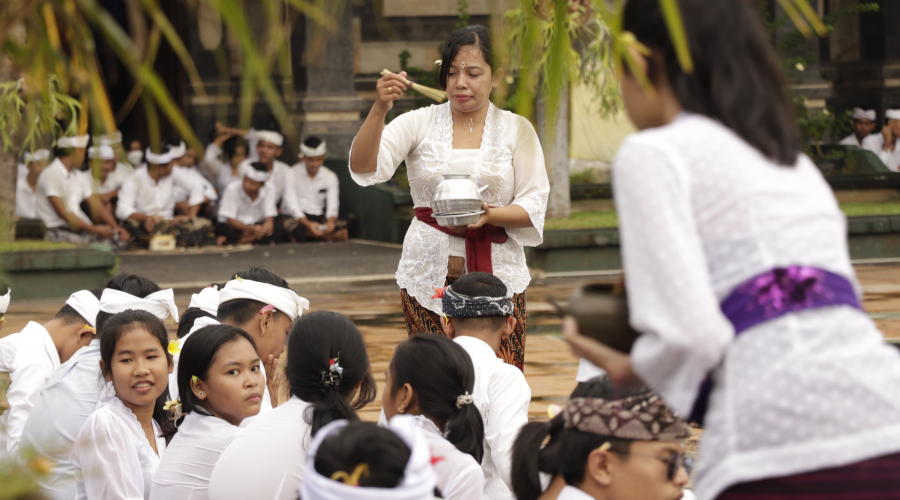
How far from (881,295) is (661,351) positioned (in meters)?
7.87

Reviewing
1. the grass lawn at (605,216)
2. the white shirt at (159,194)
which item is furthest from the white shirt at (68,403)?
the white shirt at (159,194)

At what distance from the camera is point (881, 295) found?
28.0 feet

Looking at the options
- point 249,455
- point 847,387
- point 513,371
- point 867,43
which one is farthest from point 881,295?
point 867,43

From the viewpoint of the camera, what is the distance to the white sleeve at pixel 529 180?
3.71 meters

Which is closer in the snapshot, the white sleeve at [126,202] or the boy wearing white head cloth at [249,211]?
the white sleeve at [126,202]

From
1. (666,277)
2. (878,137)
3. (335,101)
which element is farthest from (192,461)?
(878,137)

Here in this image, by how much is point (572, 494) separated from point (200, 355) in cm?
144

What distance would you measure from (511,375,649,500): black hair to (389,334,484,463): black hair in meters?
0.34

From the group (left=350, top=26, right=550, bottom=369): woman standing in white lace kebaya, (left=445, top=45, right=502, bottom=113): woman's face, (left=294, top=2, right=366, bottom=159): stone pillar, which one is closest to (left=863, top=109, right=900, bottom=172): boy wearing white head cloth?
(left=294, top=2, right=366, bottom=159): stone pillar

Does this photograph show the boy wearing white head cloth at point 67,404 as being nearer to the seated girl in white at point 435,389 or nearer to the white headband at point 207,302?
the white headband at point 207,302

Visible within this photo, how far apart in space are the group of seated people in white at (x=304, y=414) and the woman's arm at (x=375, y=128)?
0.56 metres

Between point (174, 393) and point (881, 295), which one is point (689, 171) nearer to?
point (174, 393)

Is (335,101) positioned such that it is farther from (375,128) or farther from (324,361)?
(324,361)

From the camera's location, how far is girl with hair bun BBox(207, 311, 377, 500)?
2.64m
